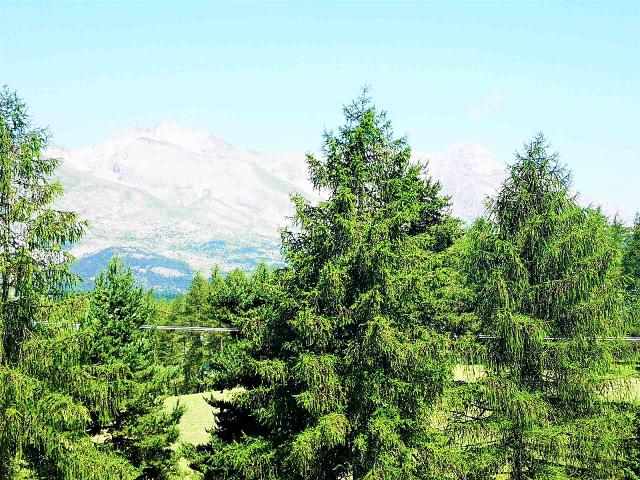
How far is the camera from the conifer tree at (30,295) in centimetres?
1434

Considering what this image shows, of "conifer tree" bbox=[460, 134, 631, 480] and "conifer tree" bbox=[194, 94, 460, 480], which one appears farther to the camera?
"conifer tree" bbox=[460, 134, 631, 480]

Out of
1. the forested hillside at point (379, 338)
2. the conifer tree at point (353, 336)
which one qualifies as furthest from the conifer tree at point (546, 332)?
the conifer tree at point (353, 336)

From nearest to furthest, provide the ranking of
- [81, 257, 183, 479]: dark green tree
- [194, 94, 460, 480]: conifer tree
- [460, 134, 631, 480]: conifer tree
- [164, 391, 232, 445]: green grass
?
[194, 94, 460, 480]: conifer tree, [460, 134, 631, 480]: conifer tree, [81, 257, 183, 479]: dark green tree, [164, 391, 232, 445]: green grass

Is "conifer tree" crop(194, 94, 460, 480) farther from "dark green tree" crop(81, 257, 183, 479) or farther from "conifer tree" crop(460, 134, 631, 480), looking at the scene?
"dark green tree" crop(81, 257, 183, 479)

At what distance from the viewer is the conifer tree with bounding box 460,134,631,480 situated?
1677cm

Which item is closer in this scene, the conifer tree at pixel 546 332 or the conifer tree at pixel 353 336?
the conifer tree at pixel 353 336

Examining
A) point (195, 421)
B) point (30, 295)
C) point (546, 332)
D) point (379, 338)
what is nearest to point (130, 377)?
point (30, 295)

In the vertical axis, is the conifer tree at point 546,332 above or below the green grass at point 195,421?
above

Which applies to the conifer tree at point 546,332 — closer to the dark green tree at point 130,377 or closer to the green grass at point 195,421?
A: the dark green tree at point 130,377

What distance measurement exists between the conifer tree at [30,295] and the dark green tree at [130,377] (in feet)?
21.4

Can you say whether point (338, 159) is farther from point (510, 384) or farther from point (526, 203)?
point (510, 384)

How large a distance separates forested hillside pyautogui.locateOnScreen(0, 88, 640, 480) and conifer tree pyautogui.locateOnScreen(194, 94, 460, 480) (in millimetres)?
54

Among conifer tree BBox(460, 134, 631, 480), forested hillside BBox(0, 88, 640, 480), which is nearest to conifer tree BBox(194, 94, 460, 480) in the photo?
forested hillside BBox(0, 88, 640, 480)

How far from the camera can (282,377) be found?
16.5 metres
